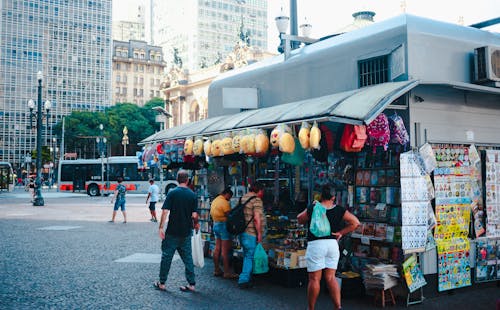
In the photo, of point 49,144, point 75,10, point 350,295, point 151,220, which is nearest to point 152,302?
point 350,295

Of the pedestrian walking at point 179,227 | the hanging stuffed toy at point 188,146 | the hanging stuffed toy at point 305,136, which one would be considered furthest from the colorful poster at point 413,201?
the hanging stuffed toy at point 188,146

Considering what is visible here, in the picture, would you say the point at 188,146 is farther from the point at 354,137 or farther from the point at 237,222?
the point at 354,137

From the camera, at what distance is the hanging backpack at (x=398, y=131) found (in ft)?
24.6

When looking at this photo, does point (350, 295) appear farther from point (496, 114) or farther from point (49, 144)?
point (49, 144)

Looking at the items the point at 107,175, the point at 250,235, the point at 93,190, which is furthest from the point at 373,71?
the point at 93,190

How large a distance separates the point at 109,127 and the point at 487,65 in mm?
83361

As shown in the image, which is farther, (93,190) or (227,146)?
(93,190)

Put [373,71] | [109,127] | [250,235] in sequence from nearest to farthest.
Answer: [373,71] < [250,235] < [109,127]

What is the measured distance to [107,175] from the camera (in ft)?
140

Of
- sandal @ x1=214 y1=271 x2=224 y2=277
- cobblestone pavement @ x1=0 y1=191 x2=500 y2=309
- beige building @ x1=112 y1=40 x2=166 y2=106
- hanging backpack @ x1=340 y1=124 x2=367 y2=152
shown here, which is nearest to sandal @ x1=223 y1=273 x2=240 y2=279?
cobblestone pavement @ x1=0 y1=191 x2=500 y2=309

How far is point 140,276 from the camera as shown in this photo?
30.7 feet

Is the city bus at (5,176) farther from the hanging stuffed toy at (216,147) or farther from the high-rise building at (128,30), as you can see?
the high-rise building at (128,30)

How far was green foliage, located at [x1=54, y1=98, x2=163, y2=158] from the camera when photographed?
82.2 metres

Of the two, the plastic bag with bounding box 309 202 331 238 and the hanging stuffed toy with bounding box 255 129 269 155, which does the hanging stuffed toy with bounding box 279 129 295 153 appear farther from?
the plastic bag with bounding box 309 202 331 238
